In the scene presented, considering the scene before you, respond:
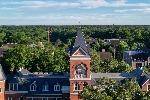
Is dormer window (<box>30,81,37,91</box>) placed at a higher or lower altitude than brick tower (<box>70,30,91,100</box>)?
lower

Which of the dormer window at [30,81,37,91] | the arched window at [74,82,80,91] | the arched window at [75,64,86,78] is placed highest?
the arched window at [75,64,86,78]

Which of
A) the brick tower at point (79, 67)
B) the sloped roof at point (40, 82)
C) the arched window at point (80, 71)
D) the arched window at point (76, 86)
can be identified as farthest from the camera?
the sloped roof at point (40, 82)

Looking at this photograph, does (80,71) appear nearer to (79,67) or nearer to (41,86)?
(79,67)

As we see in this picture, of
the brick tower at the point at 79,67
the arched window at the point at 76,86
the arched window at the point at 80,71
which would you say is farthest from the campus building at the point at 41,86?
the arched window at the point at 76,86

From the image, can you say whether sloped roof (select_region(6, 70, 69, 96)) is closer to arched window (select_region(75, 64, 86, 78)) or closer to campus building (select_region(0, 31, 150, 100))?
campus building (select_region(0, 31, 150, 100))

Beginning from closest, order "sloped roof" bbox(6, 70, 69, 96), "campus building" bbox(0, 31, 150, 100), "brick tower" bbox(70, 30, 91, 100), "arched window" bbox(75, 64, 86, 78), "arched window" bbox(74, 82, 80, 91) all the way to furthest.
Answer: "brick tower" bbox(70, 30, 91, 100) < "arched window" bbox(75, 64, 86, 78) < "arched window" bbox(74, 82, 80, 91) < "campus building" bbox(0, 31, 150, 100) < "sloped roof" bbox(6, 70, 69, 96)

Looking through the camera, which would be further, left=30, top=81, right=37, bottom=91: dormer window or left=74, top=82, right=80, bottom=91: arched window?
left=30, top=81, right=37, bottom=91: dormer window

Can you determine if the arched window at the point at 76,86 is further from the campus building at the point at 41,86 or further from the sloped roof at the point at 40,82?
the sloped roof at the point at 40,82

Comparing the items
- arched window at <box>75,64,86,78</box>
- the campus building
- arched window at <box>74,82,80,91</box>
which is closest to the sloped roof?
the campus building

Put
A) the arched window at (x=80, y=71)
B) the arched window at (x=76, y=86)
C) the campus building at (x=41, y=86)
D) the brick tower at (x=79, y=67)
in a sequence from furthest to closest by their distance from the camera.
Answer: the campus building at (x=41, y=86) → the arched window at (x=76, y=86) → the arched window at (x=80, y=71) → the brick tower at (x=79, y=67)

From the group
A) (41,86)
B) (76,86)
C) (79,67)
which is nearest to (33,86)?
(41,86)
